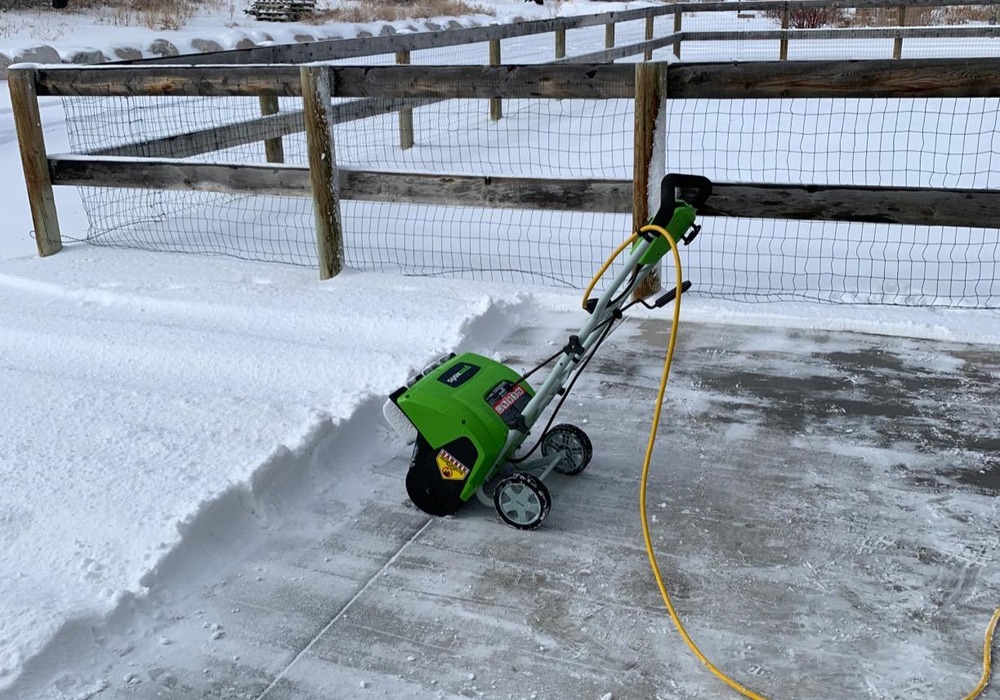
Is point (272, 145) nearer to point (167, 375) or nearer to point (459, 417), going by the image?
point (167, 375)

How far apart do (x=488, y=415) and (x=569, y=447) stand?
19.0 inches

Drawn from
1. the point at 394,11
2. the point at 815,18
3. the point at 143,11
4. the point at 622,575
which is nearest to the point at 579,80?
the point at 622,575

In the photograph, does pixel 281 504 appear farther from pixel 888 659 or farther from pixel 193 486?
pixel 888 659

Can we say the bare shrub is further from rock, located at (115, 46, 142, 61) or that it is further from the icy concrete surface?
the icy concrete surface

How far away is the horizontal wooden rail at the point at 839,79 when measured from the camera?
15.9 ft

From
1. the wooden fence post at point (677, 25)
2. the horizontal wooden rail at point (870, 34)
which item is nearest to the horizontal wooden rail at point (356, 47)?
the horizontal wooden rail at point (870, 34)

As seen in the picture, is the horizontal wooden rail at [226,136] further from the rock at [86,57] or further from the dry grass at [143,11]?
the dry grass at [143,11]

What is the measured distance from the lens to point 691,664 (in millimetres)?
2793

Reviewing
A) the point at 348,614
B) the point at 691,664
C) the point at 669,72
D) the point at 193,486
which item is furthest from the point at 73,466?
the point at 669,72

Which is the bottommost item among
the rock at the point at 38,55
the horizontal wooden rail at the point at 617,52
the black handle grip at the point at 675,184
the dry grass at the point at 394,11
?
the black handle grip at the point at 675,184

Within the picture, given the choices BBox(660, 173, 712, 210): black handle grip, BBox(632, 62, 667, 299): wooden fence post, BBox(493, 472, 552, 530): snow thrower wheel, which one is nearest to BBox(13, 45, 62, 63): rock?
BBox(632, 62, 667, 299): wooden fence post

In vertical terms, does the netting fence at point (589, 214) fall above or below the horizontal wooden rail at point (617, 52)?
below

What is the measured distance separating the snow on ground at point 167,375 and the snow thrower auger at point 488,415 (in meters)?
0.60

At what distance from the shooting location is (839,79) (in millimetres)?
5023
